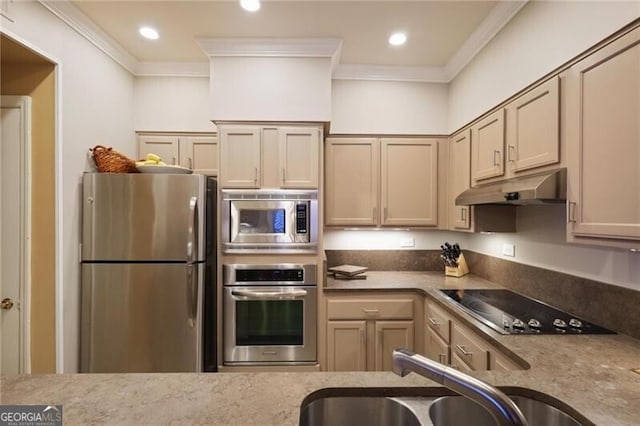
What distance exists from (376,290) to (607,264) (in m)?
1.37

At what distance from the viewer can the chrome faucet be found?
0.57 meters

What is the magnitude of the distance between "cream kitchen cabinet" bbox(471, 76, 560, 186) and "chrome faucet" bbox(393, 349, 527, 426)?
1.34 metres

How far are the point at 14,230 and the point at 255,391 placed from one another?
1.97 m

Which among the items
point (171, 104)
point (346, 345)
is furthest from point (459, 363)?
point (171, 104)

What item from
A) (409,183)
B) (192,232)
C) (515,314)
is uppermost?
(409,183)

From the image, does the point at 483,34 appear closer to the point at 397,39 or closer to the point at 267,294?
the point at 397,39

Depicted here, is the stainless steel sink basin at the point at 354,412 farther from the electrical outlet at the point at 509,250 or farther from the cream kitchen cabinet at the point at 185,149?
the cream kitchen cabinet at the point at 185,149

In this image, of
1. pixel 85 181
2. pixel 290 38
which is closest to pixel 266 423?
pixel 85 181

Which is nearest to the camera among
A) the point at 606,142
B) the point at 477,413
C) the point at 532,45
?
the point at 477,413

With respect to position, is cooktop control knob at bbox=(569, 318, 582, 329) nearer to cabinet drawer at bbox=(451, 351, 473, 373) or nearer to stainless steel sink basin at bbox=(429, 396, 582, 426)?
cabinet drawer at bbox=(451, 351, 473, 373)

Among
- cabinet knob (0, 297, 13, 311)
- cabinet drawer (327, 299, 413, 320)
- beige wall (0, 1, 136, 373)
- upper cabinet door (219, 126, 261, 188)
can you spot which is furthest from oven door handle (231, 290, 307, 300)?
cabinet knob (0, 297, 13, 311)

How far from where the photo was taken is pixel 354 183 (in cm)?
283

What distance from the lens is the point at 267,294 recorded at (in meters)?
2.35

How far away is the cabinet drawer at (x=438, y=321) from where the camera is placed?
197 centimetres
